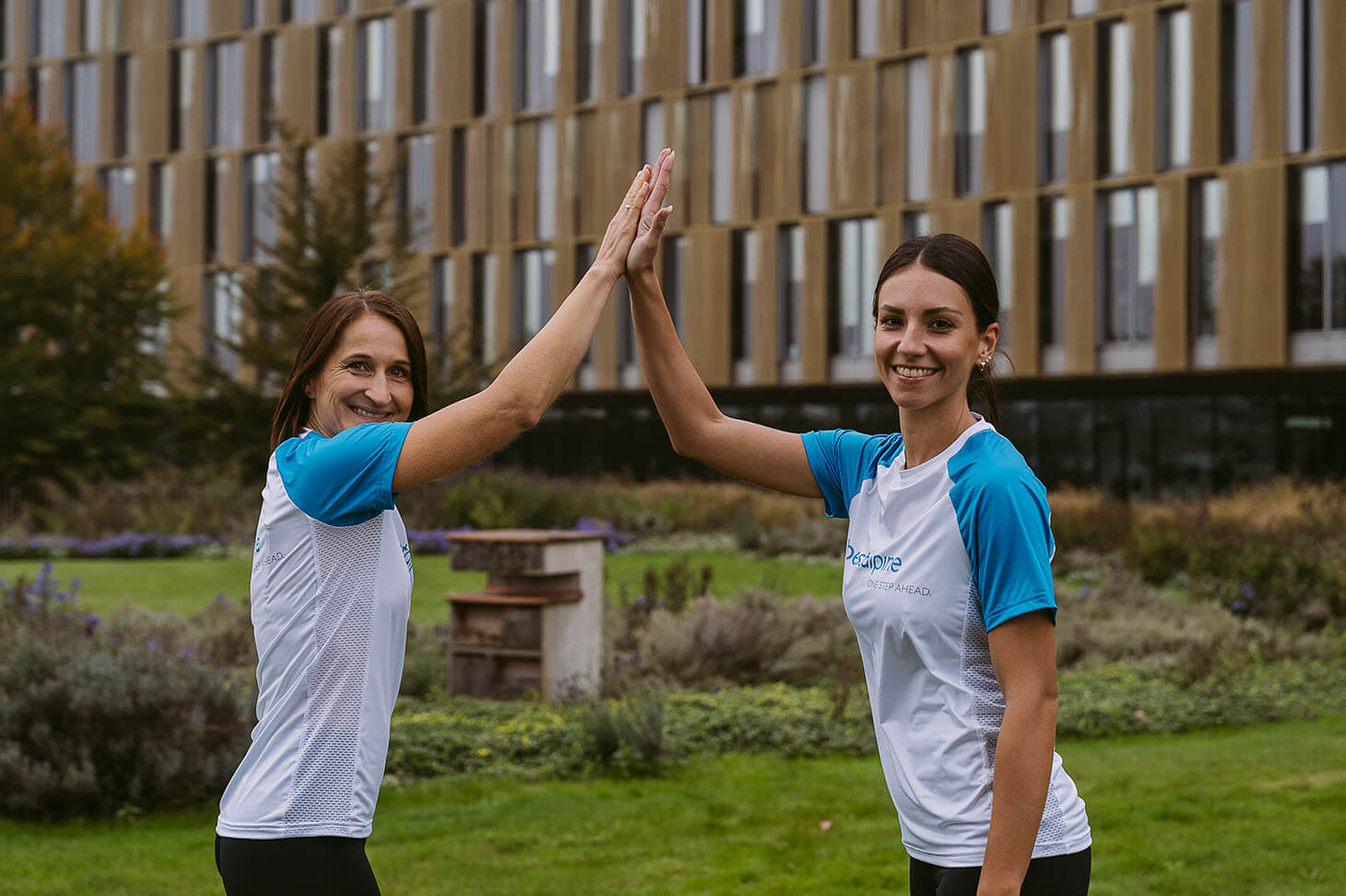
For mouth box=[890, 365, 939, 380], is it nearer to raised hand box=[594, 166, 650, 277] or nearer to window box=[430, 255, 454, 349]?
raised hand box=[594, 166, 650, 277]

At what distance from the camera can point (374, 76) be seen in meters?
38.8

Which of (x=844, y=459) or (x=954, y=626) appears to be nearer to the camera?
(x=954, y=626)

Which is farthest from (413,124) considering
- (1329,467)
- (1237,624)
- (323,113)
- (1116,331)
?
(1237,624)

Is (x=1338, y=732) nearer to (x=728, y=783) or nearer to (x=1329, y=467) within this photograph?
(x=728, y=783)

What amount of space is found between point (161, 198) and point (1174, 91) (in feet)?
93.6

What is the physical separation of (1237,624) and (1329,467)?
17.7 meters

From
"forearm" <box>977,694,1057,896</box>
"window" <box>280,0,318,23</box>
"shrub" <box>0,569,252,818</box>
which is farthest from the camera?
"window" <box>280,0,318,23</box>

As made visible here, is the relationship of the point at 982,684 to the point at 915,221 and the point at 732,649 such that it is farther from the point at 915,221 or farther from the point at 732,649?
the point at 915,221

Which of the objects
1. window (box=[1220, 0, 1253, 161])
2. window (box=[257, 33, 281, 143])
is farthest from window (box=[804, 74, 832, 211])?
window (box=[257, 33, 281, 143])

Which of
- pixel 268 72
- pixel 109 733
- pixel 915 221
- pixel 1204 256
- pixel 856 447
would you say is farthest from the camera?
pixel 268 72

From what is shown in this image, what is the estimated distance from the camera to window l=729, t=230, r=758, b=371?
33562mm

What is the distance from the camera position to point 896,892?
579 centimetres

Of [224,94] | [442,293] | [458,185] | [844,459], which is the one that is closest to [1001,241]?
[458,185]

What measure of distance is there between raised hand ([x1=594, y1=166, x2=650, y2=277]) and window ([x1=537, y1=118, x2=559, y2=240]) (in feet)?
110
